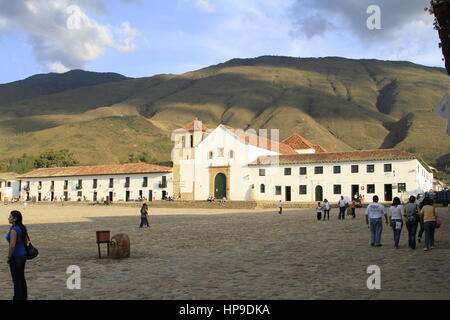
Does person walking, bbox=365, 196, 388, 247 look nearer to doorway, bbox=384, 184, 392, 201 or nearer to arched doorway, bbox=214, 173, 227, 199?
doorway, bbox=384, 184, 392, 201

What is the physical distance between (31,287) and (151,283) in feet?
6.83

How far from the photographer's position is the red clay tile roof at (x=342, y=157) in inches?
1768

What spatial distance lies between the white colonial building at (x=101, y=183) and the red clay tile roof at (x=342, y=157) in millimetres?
12744

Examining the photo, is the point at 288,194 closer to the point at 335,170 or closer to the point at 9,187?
the point at 335,170

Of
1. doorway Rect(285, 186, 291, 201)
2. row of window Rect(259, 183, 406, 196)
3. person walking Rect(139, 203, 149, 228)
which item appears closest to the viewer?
person walking Rect(139, 203, 149, 228)

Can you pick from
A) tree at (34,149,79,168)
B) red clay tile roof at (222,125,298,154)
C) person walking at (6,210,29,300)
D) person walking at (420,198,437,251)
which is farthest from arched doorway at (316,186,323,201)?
tree at (34,149,79,168)

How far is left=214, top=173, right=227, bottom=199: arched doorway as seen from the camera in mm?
54031

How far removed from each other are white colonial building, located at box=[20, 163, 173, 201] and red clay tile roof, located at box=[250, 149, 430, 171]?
12.7 m

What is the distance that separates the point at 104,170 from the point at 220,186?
17252 mm

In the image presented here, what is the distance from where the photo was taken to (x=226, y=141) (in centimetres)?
5491

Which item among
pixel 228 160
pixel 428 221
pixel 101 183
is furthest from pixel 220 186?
pixel 428 221

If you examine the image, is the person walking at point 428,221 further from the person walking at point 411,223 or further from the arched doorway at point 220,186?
the arched doorway at point 220,186

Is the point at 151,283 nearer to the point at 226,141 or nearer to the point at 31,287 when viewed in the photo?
the point at 31,287
